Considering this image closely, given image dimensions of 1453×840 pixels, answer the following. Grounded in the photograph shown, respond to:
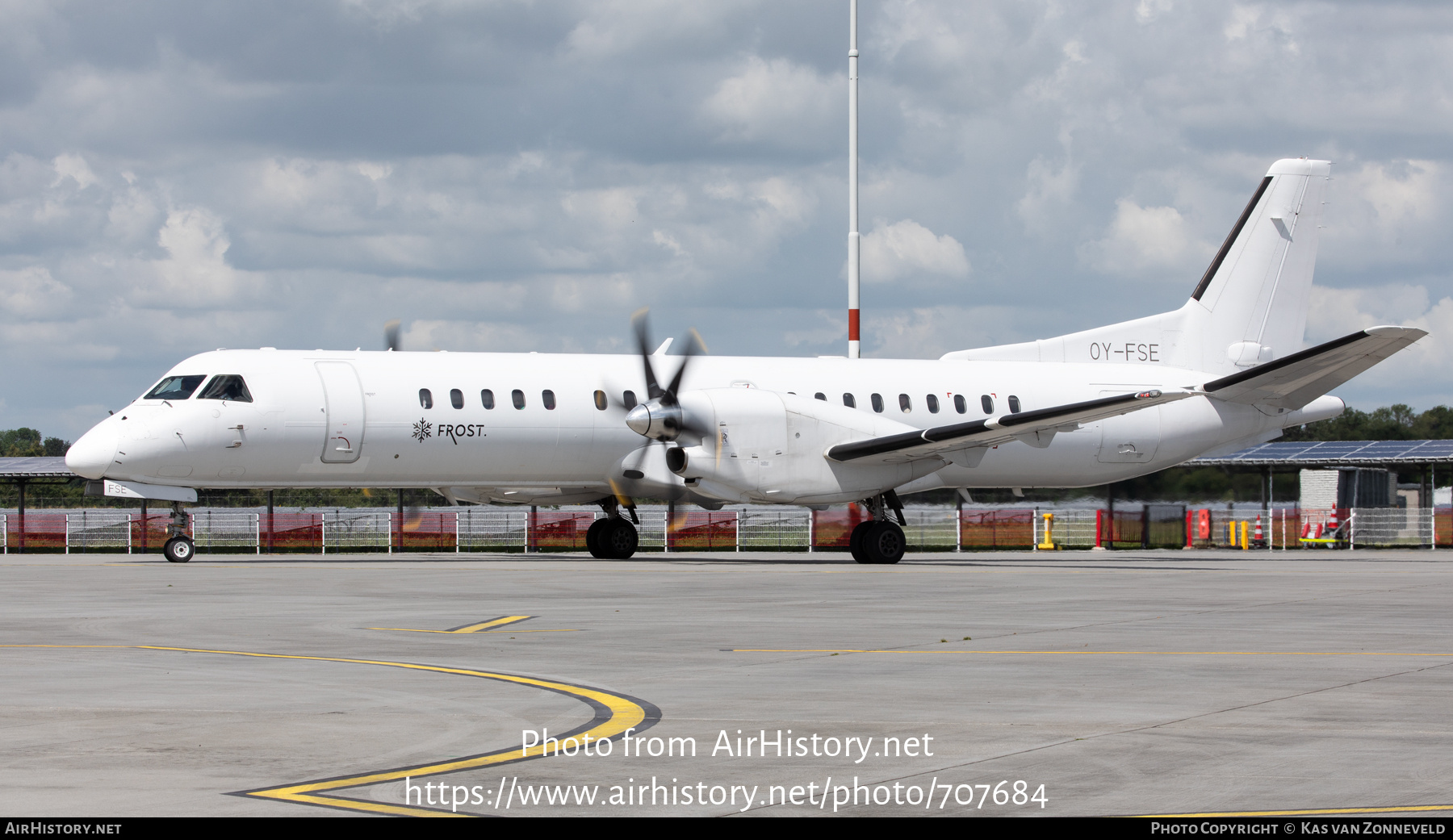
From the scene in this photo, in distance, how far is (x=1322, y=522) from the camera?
4641cm

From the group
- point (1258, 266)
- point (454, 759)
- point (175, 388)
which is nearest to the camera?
point (454, 759)

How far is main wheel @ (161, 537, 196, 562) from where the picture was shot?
27.7 metres

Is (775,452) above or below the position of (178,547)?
above

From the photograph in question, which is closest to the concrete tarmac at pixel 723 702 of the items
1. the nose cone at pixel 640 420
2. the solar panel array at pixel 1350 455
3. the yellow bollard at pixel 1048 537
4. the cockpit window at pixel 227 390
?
the cockpit window at pixel 227 390

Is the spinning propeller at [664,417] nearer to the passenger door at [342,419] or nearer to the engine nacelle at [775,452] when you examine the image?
the engine nacelle at [775,452]

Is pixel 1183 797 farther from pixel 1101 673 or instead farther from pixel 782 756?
pixel 1101 673

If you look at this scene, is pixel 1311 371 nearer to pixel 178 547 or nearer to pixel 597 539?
pixel 597 539

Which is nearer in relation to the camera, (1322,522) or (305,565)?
(305,565)

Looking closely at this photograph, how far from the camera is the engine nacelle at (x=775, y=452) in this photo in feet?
92.6

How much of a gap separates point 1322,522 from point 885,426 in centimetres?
2280

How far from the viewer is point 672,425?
92.0 ft

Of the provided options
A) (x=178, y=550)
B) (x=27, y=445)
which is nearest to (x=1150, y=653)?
(x=178, y=550)

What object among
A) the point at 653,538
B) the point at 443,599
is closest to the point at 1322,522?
the point at 653,538

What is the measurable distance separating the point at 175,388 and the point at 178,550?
10.0ft
